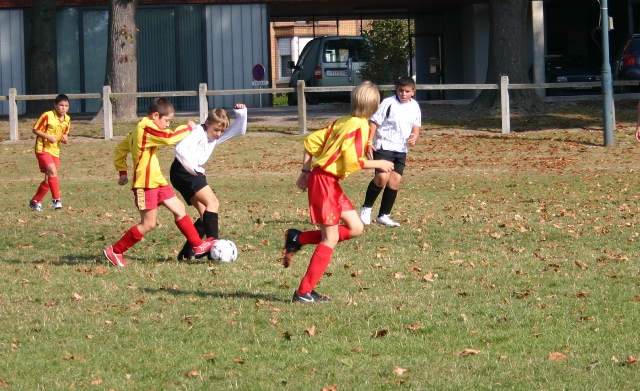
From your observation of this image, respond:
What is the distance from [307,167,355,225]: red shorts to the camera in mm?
7996

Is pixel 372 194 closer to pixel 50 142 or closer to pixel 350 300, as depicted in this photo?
pixel 350 300

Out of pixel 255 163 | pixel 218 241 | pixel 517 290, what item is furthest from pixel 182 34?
pixel 517 290

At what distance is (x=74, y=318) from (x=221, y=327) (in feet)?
3.86

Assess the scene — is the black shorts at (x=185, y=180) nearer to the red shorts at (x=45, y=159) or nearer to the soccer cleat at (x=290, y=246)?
the soccer cleat at (x=290, y=246)

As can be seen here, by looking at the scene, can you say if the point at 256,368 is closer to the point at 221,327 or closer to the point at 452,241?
the point at 221,327

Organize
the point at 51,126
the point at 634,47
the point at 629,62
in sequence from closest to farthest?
the point at 51,126, the point at 629,62, the point at 634,47

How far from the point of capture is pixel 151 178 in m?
10.1

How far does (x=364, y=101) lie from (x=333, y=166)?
0.52 m

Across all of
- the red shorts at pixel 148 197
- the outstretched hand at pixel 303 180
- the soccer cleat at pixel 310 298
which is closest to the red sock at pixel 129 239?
the red shorts at pixel 148 197

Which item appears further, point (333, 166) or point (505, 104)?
point (505, 104)

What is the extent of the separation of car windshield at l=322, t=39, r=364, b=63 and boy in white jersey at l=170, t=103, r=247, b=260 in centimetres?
2267

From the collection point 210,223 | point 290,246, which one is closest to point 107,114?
point 210,223

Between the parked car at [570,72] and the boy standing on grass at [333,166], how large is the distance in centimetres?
2427

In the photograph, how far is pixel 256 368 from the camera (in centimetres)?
647
